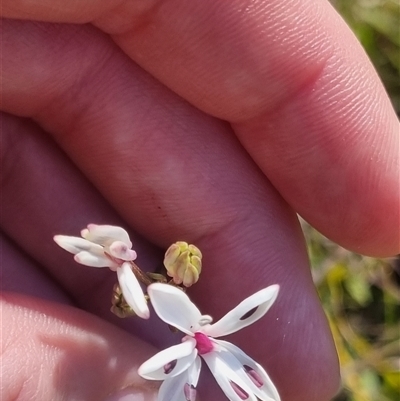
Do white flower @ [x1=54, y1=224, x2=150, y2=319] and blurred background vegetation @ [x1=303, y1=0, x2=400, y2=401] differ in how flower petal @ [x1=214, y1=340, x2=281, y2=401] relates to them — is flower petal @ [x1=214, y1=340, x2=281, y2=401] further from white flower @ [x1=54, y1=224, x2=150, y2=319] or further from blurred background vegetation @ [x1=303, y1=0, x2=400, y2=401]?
blurred background vegetation @ [x1=303, y1=0, x2=400, y2=401]

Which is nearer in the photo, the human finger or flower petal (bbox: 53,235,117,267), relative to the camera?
flower petal (bbox: 53,235,117,267)

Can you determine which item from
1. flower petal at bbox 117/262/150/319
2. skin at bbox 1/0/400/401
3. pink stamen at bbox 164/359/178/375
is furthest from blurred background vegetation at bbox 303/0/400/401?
flower petal at bbox 117/262/150/319

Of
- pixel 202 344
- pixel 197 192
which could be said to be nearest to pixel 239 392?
pixel 202 344

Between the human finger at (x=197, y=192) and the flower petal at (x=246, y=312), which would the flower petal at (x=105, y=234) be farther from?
the human finger at (x=197, y=192)

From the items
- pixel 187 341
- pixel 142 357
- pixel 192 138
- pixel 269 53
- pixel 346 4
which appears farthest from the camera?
pixel 346 4

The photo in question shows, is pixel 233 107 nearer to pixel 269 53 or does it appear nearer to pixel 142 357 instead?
pixel 269 53

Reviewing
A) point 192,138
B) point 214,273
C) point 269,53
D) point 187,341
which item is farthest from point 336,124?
point 187,341
